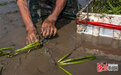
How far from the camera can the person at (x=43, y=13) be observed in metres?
2.76

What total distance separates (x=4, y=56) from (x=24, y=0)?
49.3 inches

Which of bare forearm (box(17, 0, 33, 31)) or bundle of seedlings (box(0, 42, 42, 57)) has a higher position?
bare forearm (box(17, 0, 33, 31))

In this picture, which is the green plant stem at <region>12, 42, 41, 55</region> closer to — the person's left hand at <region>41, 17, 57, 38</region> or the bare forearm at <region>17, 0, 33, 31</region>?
the person's left hand at <region>41, 17, 57, 38</region>

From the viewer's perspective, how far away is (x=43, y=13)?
371 centimetres

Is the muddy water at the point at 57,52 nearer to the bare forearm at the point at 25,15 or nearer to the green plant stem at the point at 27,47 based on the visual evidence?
the green plant stem at the point at 27,47

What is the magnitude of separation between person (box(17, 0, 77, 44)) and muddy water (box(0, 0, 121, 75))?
0.69 feet

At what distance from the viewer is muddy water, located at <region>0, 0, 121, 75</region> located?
215 cm

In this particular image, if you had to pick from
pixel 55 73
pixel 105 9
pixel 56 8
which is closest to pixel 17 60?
pixel 55 73

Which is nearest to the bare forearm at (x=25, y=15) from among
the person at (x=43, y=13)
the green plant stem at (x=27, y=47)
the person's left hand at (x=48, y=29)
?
the person at (x=43, y=13)

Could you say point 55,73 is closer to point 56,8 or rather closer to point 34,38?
point 34,38

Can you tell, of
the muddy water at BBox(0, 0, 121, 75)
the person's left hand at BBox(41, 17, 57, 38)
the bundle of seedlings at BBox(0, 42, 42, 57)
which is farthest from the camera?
the person's left hand at BBox(41, 17, 57, 38)

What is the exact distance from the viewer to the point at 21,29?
3.35 meters

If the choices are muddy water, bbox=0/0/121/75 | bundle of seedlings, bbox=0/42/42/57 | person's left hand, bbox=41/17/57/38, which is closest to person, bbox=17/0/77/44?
person's left hand, bbox=41/17/57/38

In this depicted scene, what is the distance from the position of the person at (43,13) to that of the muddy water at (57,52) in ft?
0.69
